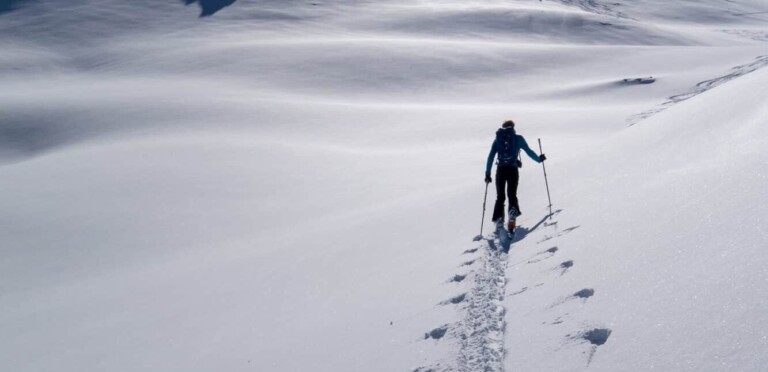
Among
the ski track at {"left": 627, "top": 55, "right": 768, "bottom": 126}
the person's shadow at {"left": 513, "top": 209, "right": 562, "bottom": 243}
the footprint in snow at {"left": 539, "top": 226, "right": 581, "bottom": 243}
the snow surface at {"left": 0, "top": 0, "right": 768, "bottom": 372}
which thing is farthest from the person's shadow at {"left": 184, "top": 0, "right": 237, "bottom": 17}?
the footprint in snow at {"left": 539, "top": 226, "right": 581, "bottom": 243}

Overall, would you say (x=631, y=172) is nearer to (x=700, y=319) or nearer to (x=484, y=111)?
(x=700, y=319)

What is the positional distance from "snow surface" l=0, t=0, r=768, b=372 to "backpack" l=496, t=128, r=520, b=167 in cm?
76

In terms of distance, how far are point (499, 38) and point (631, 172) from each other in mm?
37133

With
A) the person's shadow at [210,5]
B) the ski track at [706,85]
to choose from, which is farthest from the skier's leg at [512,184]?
the person's shadow at [210,5]

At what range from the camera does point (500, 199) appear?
9.94 m

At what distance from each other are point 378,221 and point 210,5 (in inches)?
1700

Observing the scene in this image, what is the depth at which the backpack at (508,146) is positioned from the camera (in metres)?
10.0

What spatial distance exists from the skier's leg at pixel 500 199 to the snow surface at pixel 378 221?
0.43 meters

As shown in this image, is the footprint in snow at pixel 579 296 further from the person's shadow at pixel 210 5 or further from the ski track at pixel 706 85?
the person's shadow at pixel 210 5

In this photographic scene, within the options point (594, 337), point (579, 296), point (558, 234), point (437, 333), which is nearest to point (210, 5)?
point (558, 234)

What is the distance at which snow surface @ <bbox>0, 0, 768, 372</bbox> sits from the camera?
17.9ft

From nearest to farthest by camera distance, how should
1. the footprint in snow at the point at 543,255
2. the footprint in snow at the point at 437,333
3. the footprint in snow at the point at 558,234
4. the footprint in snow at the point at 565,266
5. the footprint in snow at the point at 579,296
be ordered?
the footprint in snow at the point at 579,296
the footprint in snow at the point at 437,333
the footprint in snow at the point at 565,266
the footprint in snow at the point at 543,255
the footprint in snow at the point at 558,234

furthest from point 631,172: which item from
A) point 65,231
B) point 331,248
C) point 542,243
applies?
point 65,231

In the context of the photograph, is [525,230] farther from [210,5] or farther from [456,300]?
[210,5]
